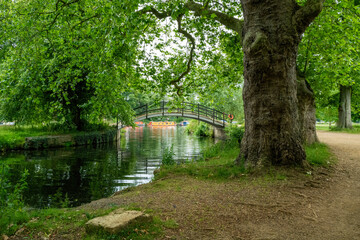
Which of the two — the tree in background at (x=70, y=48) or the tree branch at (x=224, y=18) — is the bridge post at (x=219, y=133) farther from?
the tree in background at (x=70, y=48)

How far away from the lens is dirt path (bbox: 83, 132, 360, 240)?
3.55 meters

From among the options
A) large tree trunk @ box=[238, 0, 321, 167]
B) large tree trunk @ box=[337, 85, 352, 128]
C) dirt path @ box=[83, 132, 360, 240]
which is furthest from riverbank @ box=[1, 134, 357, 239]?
large tree trunk @ box=[337, 85, 352, 128]

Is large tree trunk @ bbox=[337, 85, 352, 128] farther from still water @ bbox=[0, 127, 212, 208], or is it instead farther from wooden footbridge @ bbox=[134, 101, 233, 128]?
still water @ bbox=[0, 127, 212, 208]

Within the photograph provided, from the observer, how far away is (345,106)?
23922 mm

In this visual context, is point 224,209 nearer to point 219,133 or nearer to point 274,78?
point 274,78

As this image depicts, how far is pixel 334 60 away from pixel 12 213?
12.1m

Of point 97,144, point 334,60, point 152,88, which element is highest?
point 334,60

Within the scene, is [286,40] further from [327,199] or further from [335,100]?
[335,100]

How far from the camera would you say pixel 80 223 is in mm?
3740

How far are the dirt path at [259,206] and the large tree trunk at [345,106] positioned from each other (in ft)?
68.8

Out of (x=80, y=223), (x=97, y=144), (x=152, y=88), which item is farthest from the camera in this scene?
(x=97, y=144)

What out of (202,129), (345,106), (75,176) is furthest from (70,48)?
(202,129)

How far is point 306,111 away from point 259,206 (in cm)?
818

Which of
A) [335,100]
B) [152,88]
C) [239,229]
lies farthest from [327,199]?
[335,100]
